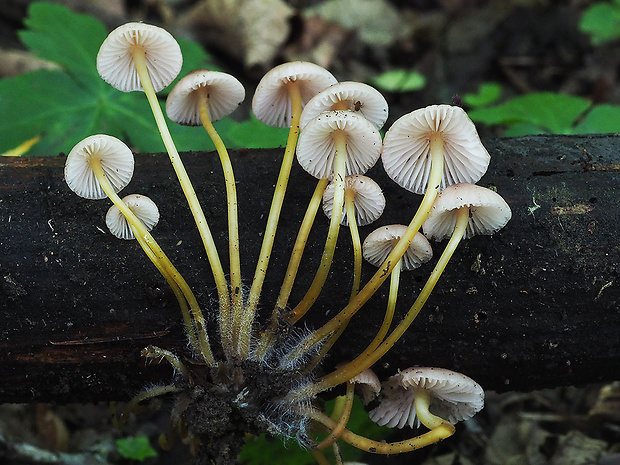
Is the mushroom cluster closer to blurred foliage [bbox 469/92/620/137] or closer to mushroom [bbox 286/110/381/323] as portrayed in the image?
mushroom [bbox 286/110/381/323]

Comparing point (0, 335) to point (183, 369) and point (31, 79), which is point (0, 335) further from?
point (31, 79)

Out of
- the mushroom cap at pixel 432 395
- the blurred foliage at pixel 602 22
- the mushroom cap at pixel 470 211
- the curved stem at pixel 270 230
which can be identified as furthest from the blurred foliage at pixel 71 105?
the blurred foliage at pixel 602 22

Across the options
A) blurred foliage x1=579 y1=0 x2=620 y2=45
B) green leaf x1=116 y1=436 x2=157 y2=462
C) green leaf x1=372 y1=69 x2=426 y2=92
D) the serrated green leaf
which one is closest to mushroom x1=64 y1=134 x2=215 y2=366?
green leaf x1=116 y1=436 x2=157 y2=462

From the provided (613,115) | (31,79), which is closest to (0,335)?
(31,79)

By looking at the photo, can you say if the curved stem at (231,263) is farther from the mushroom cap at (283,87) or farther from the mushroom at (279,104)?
the mushroom cap at (283,87)

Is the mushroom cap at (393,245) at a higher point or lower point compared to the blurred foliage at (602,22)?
lower

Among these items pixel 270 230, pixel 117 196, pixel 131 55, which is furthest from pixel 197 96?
pixel 270 230

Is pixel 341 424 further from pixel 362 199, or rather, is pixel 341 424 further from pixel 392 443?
pixel 362 199
